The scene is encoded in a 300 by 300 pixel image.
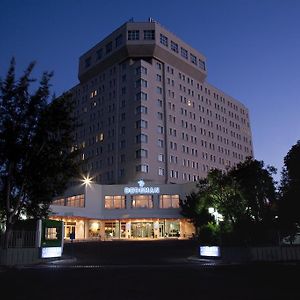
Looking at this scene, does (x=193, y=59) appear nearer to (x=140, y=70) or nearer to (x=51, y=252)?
(x=140, y=70)

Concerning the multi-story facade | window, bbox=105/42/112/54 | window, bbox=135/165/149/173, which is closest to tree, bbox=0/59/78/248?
the multi-story facade

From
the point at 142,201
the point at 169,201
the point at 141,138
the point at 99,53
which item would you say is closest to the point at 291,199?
the point at 169,201

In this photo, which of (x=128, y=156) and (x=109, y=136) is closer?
(x=128, y=156)

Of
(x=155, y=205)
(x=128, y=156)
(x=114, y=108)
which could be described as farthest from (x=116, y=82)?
(x=155, y=205)

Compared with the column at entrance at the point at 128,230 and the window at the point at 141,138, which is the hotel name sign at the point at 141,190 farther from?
the window at the point at 141,138

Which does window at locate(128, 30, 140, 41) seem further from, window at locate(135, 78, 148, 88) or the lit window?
the lit window

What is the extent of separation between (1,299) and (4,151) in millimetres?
18565

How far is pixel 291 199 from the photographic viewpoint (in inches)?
1321

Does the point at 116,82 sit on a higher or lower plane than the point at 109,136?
higher

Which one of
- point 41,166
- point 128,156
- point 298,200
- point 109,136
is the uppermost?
point 109,136

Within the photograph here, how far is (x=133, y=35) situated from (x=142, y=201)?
42.2 meters

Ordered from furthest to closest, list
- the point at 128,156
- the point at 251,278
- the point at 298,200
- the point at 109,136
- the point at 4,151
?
the point at 109,136
the point at 128,156
the point at 298,200
the point at 4,151
the point at 251,278

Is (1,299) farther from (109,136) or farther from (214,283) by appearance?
(109,136)

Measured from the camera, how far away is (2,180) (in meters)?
30.0
